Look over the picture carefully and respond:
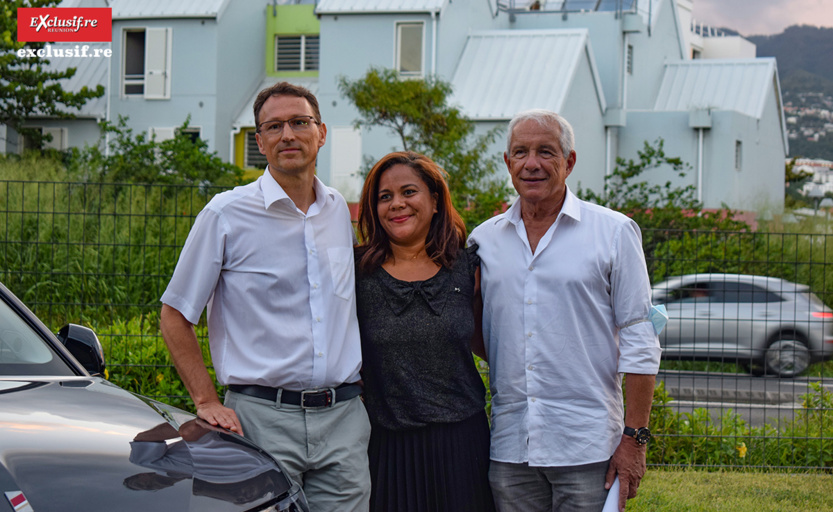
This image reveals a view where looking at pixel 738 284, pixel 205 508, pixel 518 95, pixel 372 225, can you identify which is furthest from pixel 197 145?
pixel 205 508

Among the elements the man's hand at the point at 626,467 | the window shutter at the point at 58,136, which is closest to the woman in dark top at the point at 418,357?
the man's hand at the point at 626,467

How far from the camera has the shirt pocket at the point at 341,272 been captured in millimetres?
3234

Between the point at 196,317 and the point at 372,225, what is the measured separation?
2.58 ft

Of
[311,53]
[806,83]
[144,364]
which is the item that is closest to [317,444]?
[144,364]

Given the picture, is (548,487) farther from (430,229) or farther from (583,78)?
(583,78)

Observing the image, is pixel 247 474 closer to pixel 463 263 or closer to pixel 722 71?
pixel 463 263

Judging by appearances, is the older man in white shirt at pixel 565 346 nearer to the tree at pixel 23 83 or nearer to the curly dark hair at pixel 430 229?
the curly dark hair at pixel 430 229

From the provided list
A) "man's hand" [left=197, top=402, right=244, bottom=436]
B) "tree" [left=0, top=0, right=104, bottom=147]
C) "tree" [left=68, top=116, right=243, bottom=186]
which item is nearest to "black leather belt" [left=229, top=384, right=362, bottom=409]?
"man's hand" [left=197, top=402, right=244, bottom=436]

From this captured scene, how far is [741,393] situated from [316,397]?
869 cm

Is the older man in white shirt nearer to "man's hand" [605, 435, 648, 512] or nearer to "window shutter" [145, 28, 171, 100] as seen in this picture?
"man's hand" [605, 435, 648, 512]

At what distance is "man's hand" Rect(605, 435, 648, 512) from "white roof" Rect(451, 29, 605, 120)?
18990 millimetres

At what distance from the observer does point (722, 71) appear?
97.5ft

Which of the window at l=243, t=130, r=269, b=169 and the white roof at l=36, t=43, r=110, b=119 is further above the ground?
the white roof at l=36, t=43, r=110, b=119

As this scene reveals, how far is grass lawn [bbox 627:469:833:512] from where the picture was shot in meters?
5.47
